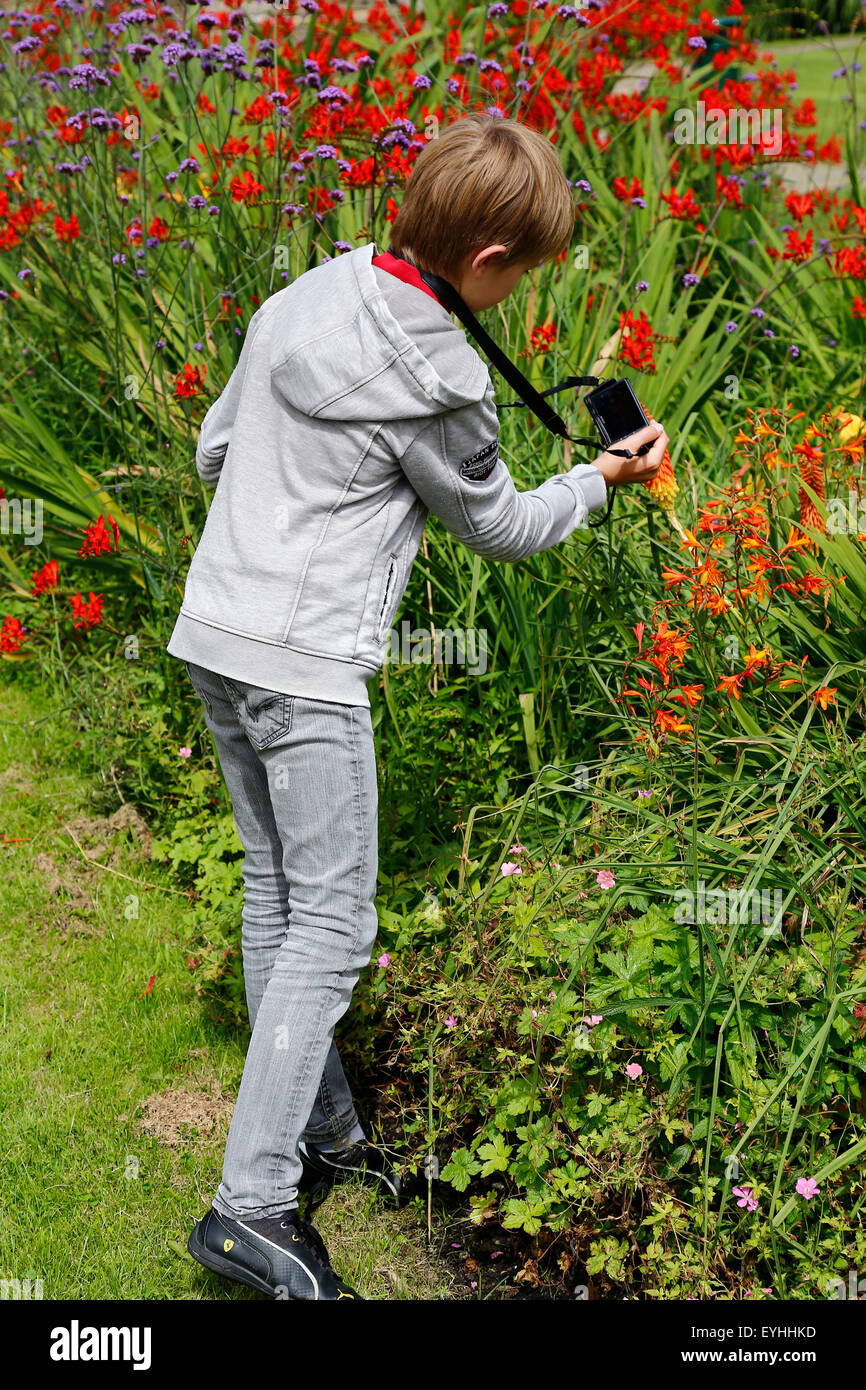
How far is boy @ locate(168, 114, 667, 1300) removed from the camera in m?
1.86

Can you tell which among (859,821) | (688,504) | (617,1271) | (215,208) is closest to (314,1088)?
(617,1271)

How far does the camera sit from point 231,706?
208 centimetres

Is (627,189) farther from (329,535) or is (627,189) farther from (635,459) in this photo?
(329,535)

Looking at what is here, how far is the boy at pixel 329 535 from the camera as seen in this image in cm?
186

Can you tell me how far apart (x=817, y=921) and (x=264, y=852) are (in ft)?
3.30


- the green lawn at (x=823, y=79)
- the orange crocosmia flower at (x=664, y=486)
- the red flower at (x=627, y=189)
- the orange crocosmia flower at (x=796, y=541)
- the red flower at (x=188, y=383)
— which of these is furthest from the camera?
the green lawn at (x=823, y=79)

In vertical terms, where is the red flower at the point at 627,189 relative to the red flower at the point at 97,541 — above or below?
above

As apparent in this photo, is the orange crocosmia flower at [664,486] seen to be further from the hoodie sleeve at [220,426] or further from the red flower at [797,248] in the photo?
the red flower at [797,248]

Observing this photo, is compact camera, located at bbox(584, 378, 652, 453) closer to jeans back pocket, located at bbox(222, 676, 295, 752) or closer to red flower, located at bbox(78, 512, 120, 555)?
jeans back pocket, located at bbox(222, 676, 295, 752)

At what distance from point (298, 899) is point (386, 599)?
1.68 feet

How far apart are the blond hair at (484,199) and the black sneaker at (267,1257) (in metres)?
1.57

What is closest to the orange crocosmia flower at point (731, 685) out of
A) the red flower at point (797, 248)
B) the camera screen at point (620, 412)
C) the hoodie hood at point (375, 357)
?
the camera screen at point (620, 412)

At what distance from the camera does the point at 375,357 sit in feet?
6.04

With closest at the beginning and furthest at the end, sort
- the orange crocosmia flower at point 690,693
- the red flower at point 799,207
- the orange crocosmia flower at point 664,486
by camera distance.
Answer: the orange crocosmia flower at point 690,693, the orange crocosmia flower at point 664,486, the red flower at point 799,207
